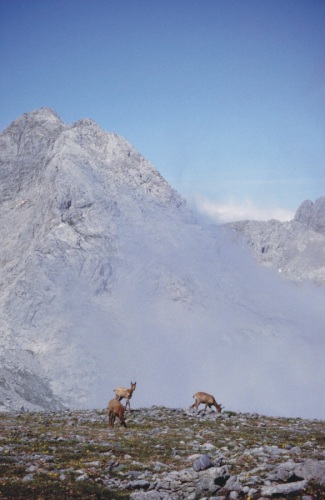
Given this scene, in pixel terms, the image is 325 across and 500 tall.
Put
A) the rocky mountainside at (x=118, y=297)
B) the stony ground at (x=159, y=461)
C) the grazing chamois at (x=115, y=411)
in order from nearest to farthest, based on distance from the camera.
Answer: the stony ground at (x=159, y=461) → the grazing chamois at (x=115, y=411) → the rocky mountainside at (x=118, y=297)

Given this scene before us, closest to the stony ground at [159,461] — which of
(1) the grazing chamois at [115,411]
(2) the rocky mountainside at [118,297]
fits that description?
(1) the grazing chamois at [115,411]

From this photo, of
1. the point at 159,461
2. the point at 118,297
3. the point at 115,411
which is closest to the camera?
the point at 159,461

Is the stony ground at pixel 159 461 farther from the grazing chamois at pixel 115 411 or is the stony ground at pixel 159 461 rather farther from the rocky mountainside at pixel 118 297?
the rocky mountainside at pixel 118 297

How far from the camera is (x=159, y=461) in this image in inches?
812

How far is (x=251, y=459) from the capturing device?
18.6 metres

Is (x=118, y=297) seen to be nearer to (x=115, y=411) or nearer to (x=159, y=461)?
(x=115, y=411)

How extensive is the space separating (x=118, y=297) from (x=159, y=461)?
111796mm

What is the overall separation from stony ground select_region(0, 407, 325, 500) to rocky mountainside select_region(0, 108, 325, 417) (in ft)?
183

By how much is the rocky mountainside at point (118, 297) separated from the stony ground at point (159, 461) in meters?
55.7

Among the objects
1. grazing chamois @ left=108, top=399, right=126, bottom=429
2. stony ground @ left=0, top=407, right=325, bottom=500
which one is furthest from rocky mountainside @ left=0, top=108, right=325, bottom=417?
stony ground @ left=0, top=407, right=325, bottom=500

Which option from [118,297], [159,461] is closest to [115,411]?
[159,461]

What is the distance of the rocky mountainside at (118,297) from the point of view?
106500mm

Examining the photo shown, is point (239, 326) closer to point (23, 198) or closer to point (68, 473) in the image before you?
point (23, 198)

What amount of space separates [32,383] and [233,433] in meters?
66.5
